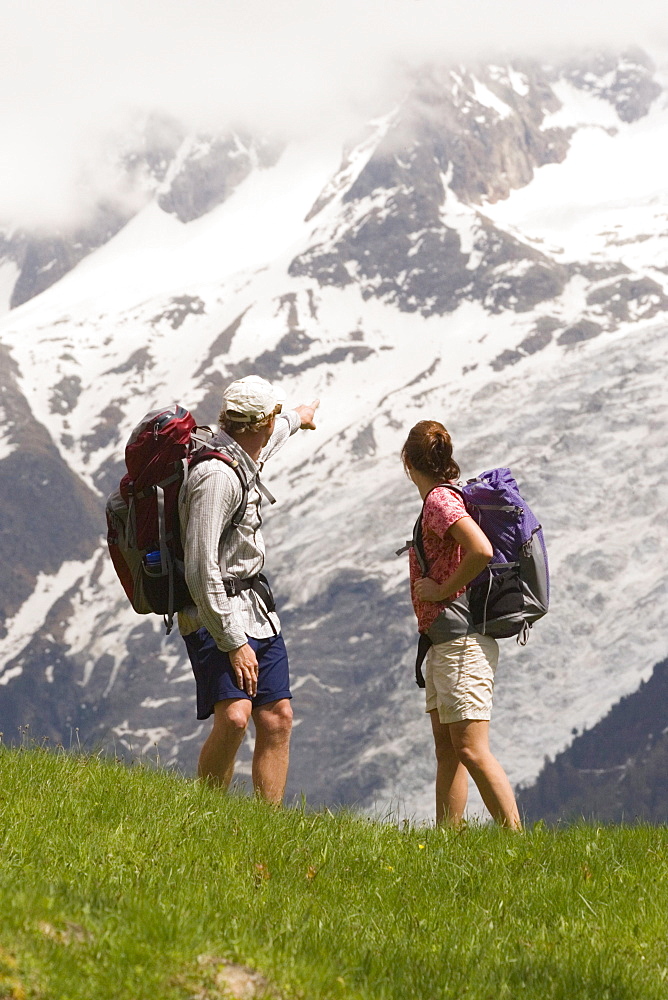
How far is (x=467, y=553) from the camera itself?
Result: 30.0 feet

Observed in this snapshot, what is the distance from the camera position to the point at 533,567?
9781mm

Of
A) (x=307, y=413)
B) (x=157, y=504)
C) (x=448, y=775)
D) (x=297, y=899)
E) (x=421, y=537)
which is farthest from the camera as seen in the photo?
(x=307, y=413)

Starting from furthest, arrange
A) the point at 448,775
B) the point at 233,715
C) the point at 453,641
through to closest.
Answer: the point at 448,775
the point at 453,641
the point at 233,715

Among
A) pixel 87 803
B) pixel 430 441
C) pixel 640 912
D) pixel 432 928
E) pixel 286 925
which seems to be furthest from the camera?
pixel 430 441

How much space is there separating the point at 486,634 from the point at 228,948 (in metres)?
4.75

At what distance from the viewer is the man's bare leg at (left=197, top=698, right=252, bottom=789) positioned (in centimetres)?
869

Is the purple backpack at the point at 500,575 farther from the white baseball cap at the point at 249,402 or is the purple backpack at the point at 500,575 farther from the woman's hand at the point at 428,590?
the white baseball cap at the point at 249,402

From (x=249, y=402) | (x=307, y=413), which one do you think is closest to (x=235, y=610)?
(x=249, y=402)

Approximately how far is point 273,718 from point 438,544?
6.23 feet

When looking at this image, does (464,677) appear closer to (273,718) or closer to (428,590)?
(428,590)

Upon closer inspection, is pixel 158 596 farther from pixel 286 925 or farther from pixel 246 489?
pixel 286 925

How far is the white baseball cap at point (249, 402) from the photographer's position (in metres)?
9.15

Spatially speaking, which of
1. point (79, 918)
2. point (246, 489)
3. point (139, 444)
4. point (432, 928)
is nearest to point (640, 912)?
point (432, 928)

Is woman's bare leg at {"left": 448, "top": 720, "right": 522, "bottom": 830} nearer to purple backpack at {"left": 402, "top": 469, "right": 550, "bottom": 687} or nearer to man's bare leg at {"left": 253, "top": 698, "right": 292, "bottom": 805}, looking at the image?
purple backpack at {"left": 402, "top": 469, "right": 550, "bottom": 687}
